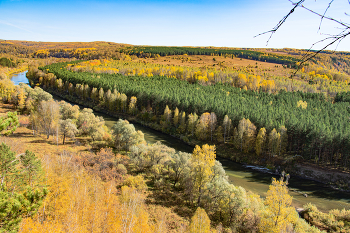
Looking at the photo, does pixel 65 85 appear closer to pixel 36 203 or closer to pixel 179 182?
pixel 179 182

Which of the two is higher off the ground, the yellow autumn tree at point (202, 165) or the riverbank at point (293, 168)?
the yellow autumn tree at point (202, 165)

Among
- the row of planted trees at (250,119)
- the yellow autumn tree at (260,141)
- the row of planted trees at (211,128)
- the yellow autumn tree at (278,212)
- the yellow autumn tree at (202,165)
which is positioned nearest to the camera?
the yellow autumn tree at (278,212)

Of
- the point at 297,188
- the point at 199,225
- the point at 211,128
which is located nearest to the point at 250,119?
the point at 211,128

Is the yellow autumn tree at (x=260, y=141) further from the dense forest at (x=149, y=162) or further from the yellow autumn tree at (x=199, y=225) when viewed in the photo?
the yellow autumn tree at (x=199, y=225)

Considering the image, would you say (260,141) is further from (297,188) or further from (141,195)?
(141,195)

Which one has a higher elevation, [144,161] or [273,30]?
[273,30]

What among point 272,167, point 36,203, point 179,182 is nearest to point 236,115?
point 272,167

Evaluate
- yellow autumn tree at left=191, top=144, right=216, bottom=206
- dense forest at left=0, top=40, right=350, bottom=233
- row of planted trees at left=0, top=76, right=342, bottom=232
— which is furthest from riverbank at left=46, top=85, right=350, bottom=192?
yellow autumn tree at left=191, top=144, right=216, bottom=206

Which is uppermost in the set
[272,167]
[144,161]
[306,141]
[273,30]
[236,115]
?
[273,30]

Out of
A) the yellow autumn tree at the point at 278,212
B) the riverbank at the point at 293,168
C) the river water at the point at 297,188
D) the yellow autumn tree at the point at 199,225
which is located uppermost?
the yellow autumn tree at the point at 278,212

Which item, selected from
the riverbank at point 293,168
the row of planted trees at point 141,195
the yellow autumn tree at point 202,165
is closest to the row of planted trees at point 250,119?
the riverbank at point 293,168

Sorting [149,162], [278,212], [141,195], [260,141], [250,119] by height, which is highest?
[250,119]
